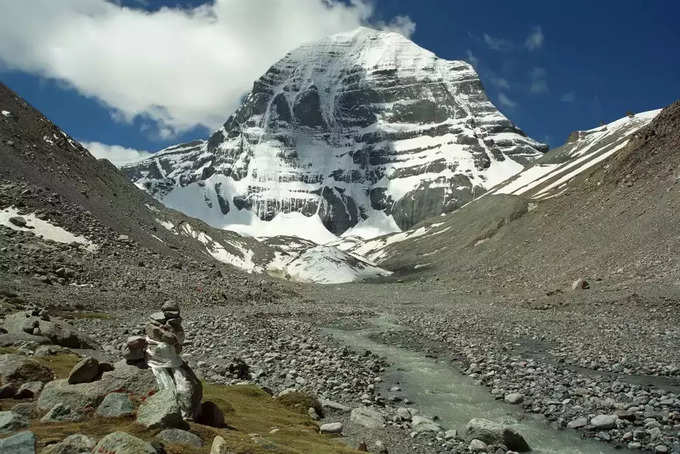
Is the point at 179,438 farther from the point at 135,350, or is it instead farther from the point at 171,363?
the point at 135,350

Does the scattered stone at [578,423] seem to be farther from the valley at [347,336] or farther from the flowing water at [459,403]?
the flowing water at [459,403]

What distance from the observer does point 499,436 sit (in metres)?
14.7

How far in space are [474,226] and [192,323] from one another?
133983 mm

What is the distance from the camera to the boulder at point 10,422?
7.92 m

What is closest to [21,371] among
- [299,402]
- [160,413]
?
[160,413]

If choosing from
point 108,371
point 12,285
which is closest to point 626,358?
point 108,371

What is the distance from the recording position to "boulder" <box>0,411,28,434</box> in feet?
26.0

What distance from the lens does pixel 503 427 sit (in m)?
14.9

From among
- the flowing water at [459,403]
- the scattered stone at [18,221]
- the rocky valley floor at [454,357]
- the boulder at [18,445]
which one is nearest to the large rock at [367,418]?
the rocky valley floor at [454,357]

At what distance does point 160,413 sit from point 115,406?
3.73 feet

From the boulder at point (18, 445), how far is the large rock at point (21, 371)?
16.1ft

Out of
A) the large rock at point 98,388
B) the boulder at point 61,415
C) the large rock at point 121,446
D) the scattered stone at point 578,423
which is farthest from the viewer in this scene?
the scattered stone at point 578,423

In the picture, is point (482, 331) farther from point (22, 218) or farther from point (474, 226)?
point (474, 226)

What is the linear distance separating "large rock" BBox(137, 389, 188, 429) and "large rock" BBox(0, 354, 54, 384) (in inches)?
151
